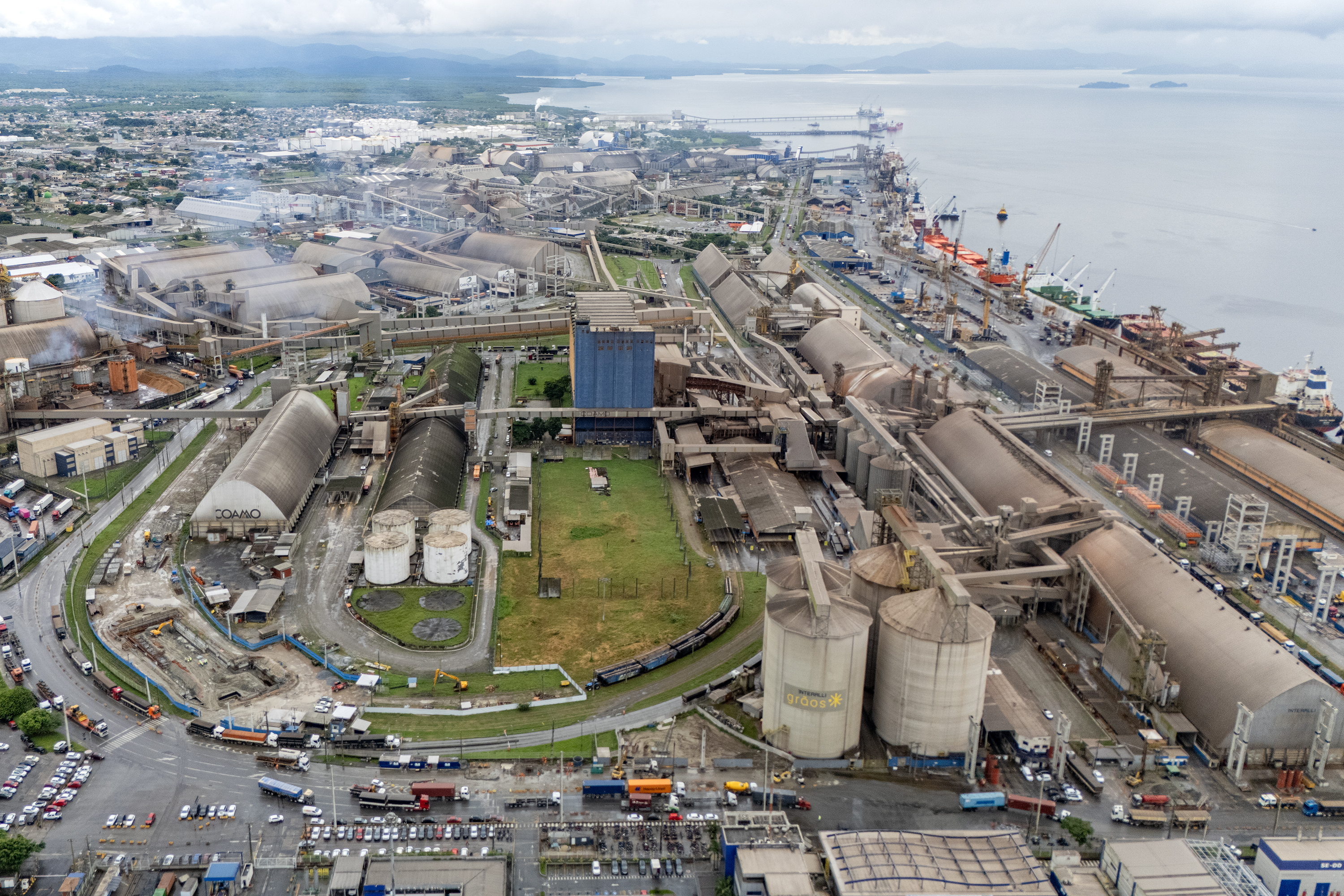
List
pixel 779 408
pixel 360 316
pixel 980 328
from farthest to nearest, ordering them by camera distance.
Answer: pixel 980 328
pixel 360 316
pixel 779 408

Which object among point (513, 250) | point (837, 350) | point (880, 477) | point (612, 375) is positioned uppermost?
point (513, 250)

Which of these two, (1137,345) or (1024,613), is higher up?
(1137,345)

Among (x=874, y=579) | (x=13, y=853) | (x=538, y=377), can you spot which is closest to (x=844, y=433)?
(x=874, y=579)

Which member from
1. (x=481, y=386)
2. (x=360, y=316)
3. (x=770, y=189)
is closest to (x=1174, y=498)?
(x=481, y=386)

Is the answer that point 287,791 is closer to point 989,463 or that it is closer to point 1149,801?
point 1149,801

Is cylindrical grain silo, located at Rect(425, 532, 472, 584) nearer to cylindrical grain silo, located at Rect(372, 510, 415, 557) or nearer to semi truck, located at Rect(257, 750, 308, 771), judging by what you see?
cylindrical grain silo, located at Rect(372, 510, 415, 557)

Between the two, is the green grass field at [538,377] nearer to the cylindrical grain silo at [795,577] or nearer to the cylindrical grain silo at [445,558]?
the cylindrical grain silo at [445,558]

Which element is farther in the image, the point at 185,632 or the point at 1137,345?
the point at 1137,345

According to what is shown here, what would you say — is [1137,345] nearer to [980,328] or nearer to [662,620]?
[980,328]
